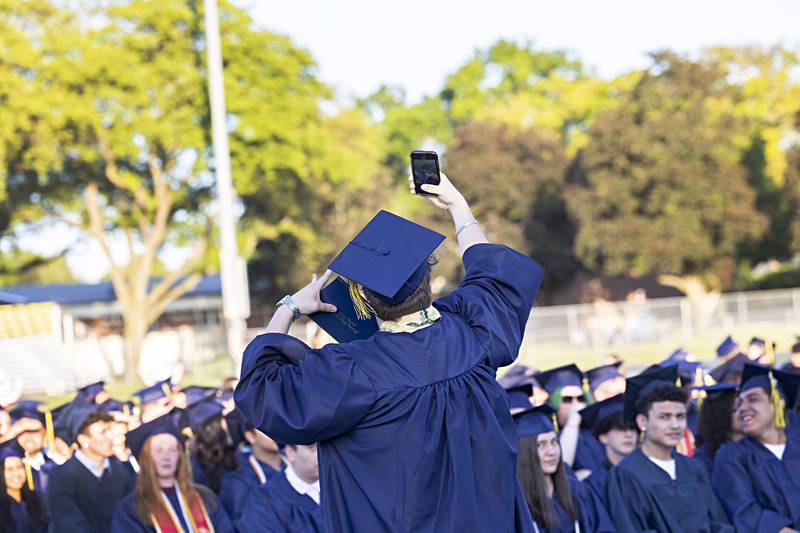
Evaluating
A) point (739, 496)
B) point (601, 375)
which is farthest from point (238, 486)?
point (601, 375)

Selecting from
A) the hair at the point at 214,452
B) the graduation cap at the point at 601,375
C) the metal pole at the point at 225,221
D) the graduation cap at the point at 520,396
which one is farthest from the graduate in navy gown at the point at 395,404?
the metal pole at the point at 225,221

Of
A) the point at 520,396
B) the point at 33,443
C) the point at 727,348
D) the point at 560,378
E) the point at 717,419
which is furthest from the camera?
the point at 727,348

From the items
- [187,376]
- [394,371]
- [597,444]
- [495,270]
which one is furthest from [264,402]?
[187,376]

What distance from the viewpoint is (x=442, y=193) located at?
350 cm

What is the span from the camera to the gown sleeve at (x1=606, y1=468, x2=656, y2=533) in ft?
18.9

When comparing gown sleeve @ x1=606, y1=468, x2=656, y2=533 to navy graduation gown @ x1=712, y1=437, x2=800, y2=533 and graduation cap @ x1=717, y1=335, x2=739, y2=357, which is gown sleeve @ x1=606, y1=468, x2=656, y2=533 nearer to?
navy graduation gown @ x1=712, y1=437, x2=800, y2=533

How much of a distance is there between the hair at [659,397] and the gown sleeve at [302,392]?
3.40 meters

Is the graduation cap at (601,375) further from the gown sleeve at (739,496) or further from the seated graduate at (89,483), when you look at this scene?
the seated graduate at (89,483)

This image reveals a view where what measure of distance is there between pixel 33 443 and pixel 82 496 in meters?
1.83

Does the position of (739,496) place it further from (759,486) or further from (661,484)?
(661,484)

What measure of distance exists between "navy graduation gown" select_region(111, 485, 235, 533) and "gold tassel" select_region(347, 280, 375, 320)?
3.16 metres

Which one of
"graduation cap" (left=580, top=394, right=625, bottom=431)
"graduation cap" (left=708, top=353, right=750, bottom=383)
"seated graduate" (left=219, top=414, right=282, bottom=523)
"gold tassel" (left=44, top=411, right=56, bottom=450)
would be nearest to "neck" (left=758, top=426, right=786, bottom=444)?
"graduation cap" (left=580, top=394, right=625, bottom=431)

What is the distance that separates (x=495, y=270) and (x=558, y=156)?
4086cm

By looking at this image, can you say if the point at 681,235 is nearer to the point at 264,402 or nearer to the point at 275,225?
the point at 275,225
